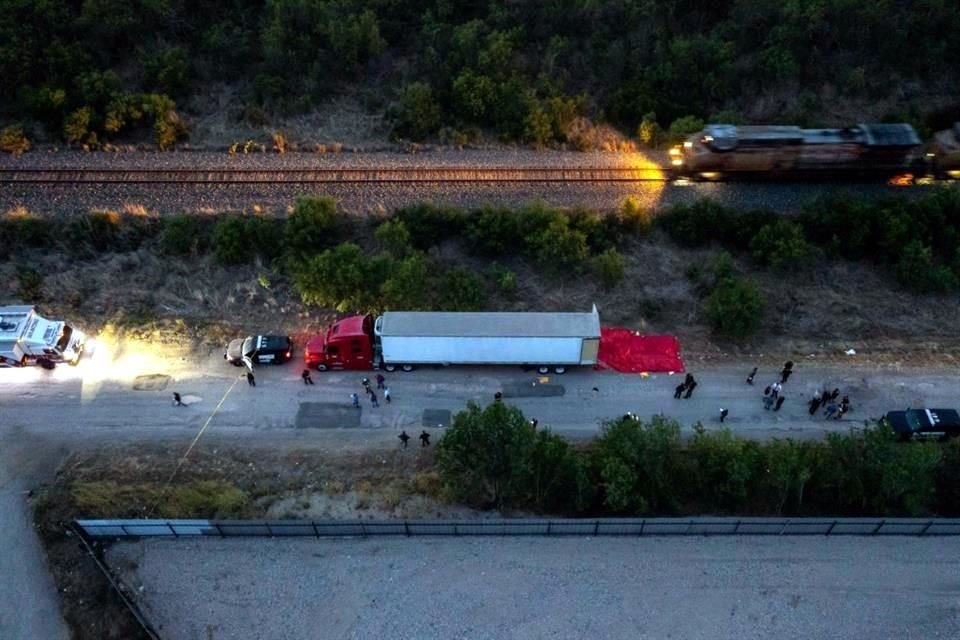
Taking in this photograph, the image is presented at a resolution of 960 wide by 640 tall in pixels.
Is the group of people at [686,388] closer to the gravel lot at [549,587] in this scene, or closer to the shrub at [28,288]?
the gravel lot at [549,587]

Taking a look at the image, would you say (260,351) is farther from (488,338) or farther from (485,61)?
(485,61)

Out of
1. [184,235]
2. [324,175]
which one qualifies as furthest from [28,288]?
[324,175]

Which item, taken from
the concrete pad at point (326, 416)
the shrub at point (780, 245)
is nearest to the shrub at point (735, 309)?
the shrub at point (780, 245)

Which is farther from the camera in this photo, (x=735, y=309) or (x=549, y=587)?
(x=735, y=309)

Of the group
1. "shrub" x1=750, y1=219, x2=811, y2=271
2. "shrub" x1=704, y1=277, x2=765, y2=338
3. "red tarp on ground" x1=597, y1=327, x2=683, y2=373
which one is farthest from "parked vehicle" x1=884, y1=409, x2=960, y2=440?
"shrub" x1=750, y1=219, x2=811, y2=271

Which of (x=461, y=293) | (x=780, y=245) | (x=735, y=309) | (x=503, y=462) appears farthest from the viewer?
(x=780, y=245)

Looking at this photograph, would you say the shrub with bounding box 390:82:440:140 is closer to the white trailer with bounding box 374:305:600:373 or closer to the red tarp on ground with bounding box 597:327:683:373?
the white trailer with bounding box 374:305:600:373
